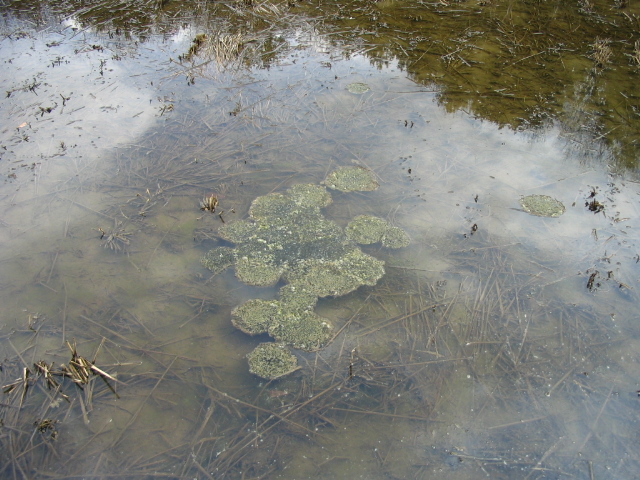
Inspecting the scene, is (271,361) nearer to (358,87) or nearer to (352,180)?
(352,180)

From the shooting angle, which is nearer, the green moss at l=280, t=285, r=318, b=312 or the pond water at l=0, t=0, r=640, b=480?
the pond water at l=0, t=0, r=640, b=480

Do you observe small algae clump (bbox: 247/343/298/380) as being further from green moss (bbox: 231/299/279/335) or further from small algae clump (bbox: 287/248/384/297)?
small algae clump (bbox: 287/248/384/297)

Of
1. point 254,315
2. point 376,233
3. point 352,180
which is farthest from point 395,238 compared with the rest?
point 254,315

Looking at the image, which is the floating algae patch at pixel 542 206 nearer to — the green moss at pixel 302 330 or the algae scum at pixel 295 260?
the algae scum at pixel 295 260

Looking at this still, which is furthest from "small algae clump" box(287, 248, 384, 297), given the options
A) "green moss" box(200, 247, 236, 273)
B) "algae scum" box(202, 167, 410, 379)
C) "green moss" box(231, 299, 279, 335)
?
"green moss" box(200, 247, 236, 273)

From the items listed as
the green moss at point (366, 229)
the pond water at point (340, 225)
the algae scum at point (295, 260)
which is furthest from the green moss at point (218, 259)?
the green moss at point (366, 229)

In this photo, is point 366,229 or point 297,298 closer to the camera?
point 297,298

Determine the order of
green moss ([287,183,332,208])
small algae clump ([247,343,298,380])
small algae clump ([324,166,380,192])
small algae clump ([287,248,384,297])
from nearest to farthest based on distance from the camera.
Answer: small algae clump ([247,343,298,380]) < small algae clump ([287,248,384,297]) < green moss ([287,183,332,208]) < small algae clump ([324,166,380,192])

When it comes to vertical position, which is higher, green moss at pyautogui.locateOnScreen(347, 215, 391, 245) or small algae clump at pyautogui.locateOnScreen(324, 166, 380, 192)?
small algae clump at pyautogui.locateOnScreen(324, 166, 380, 192)
